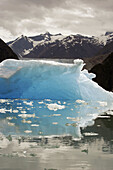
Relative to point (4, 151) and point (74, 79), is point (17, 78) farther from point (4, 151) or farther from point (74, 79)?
point (4, 151)

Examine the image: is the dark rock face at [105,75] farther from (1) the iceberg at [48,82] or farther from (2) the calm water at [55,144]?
(2) the calm water at [55,144]

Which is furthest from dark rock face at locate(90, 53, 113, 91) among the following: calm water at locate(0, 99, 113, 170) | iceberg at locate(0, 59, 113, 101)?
calm water at locate(0, 99, 113, 170)

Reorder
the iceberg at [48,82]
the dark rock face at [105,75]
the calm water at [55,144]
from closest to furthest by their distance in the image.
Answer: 1. the calm water at [55,144]
2. the iceberg at [48,82]
3. the dark rock face at [105,75]

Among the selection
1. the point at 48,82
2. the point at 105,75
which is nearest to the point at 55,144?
the point at 48,82

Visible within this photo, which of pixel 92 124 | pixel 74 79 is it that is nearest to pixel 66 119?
pixel 92 124

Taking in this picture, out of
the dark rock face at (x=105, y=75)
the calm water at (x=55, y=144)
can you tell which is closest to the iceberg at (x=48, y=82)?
the calm water at (x=55, y=144)

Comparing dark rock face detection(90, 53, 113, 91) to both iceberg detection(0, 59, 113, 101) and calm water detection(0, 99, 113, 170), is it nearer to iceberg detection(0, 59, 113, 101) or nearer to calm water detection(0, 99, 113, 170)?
iceberg detection(0, 59, 113, 101)
